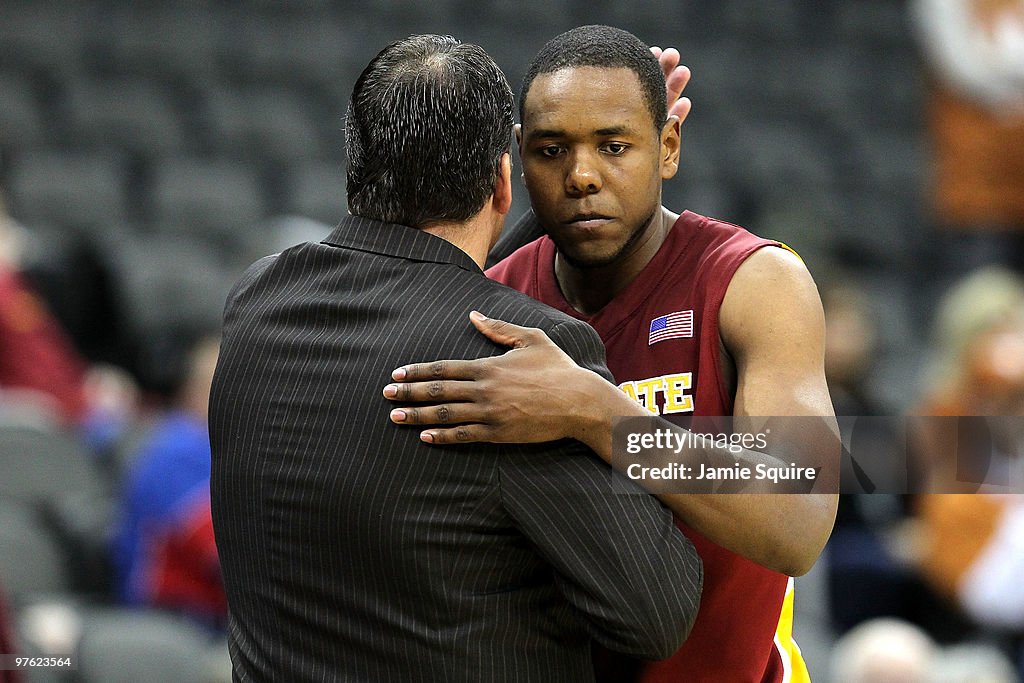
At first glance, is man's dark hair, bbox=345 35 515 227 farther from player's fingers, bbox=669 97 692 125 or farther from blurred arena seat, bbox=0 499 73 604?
blurred arena seat, bbox=0 499 73 604

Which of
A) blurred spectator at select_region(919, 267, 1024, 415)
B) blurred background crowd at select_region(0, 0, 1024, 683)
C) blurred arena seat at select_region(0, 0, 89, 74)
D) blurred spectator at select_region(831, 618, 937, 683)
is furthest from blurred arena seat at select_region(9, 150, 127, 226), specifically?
blurred spectator at select_region(831, 618, 937, 683)

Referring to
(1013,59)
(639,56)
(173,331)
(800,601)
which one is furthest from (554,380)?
(1013,59)

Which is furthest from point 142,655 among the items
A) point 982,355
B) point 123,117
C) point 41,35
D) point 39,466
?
point 41,35

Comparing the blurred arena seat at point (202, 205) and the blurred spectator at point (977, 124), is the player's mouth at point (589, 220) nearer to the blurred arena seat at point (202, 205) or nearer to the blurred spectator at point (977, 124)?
the blurred arena seat at point (202, 205)

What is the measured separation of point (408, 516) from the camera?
2.00 m

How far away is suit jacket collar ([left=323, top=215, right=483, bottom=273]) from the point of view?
2111 mm

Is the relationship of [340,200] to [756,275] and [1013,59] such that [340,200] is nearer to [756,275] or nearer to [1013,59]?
[1013,59]

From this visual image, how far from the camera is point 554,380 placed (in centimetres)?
200

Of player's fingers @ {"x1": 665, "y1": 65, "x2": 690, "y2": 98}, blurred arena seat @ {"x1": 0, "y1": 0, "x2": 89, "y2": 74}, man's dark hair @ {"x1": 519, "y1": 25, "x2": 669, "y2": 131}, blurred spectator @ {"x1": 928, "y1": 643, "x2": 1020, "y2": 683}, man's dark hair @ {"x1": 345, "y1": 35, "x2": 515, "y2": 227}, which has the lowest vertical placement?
blurred spectator @ {"x1": 928, "y1": 643, "x2": 1020, "y2": 683}

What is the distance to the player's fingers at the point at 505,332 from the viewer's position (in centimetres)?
203

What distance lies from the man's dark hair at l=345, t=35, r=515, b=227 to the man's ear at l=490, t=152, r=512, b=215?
1 centimetres

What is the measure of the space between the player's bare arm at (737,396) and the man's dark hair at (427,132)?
0.72ft

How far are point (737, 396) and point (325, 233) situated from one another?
200 inches

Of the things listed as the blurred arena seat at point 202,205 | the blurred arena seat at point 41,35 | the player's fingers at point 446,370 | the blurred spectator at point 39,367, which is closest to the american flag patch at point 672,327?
the player's fingers at point 446,370
